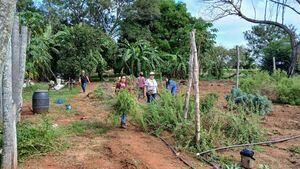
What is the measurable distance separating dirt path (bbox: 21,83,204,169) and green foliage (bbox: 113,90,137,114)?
0.52 m

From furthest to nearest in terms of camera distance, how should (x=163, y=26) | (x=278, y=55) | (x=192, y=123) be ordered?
(x=278, y=55), (x=163, y=26), (x=192, y=123)

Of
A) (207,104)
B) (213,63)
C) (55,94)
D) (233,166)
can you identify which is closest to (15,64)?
(207,104)

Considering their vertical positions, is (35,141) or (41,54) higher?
(41,54)

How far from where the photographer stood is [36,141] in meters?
6.82

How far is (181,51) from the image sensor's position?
95.8ft

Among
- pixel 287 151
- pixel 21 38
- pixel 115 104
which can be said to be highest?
pixel 21 38

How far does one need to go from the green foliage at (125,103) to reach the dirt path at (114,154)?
0.52 meters

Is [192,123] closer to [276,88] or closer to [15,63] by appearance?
[15,63]

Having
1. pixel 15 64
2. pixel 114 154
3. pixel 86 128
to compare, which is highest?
pixel 15 64

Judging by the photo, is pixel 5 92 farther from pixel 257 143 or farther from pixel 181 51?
pixel 181 51

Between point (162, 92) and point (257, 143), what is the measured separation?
8.17ft

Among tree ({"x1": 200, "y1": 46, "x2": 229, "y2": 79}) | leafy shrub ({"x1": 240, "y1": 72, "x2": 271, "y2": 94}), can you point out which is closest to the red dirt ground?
leafy shrub ({"x1": 240, "y1": 72, "x2": 271, "y2": 94})

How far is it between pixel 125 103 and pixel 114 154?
1725 millimetres

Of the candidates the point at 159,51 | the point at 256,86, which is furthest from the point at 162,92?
the point at 159,51
